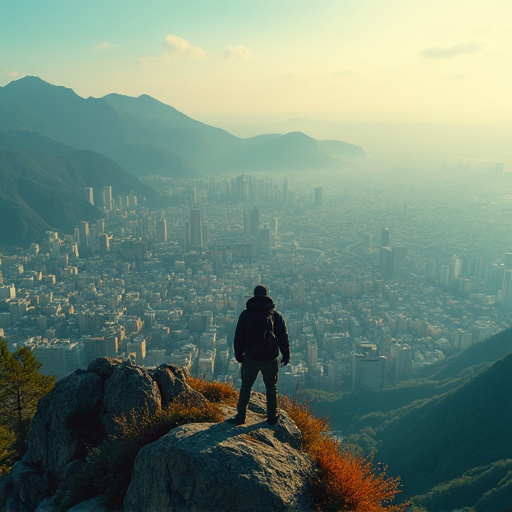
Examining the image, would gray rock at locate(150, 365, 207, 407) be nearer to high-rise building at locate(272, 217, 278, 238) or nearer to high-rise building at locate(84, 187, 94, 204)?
high-rise building at locate(272, 217, 278, 238)

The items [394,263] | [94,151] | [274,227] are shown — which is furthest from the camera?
[94,151]

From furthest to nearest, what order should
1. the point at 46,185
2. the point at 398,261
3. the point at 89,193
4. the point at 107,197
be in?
the point at 107,197
the point at 89,193
the point at 46,185
the point at 398,261

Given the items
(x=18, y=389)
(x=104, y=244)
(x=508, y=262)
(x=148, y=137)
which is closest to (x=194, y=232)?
(x=104, y=244)

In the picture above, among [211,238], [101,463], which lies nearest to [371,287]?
[211,238]

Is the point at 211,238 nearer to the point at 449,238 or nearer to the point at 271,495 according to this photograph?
the point at 449,238

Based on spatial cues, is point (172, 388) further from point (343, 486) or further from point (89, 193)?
point (89, 193)

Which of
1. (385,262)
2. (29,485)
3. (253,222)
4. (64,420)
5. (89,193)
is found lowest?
(385,262)

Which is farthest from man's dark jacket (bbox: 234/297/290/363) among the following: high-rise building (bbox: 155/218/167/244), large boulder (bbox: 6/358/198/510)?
high-rise building (bbox: 155/218/167/244)

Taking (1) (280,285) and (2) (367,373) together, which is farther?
(1) (280,285)
